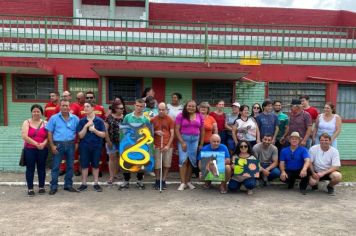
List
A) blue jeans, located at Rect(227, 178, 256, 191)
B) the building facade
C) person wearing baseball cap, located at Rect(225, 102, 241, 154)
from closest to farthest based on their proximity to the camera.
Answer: blue jeans, located at Rect(227, 178, 256, 191) < person wearing baseball cap, located at Rect(225, 102, 241, 154) < the building facade

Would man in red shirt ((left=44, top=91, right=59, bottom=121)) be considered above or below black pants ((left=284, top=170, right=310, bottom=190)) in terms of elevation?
above

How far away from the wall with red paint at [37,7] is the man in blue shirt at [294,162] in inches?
491

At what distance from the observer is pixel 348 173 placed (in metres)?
7.81

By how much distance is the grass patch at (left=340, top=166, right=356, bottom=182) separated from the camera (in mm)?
7118

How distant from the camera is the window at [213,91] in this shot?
942cm

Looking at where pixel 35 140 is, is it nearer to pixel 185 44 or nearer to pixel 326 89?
pixel 185 44

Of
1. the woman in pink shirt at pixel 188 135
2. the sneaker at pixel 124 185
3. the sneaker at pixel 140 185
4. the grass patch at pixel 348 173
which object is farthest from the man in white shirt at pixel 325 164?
the sneaker at pixel 124 185

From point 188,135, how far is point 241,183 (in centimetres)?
129

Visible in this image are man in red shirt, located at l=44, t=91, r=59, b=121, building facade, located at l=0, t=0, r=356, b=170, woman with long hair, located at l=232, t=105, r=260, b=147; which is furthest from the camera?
building facade, located at l=0, t=0, r=356, b=170

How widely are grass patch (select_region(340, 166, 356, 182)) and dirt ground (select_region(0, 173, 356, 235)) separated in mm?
1056

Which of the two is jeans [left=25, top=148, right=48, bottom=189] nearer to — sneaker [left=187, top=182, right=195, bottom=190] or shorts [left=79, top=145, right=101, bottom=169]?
shorts [left=79, top=145, right=101, bottom=169]

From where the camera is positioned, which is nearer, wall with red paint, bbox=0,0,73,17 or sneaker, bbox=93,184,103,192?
sneaker, bbox=93,184,103,192

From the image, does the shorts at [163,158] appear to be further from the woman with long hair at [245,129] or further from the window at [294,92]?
the window at [294,92]

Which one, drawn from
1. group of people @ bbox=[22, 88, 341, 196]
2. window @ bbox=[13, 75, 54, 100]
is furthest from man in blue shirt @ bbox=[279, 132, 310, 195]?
window @ bbox=[13, 75, 54, 100]
